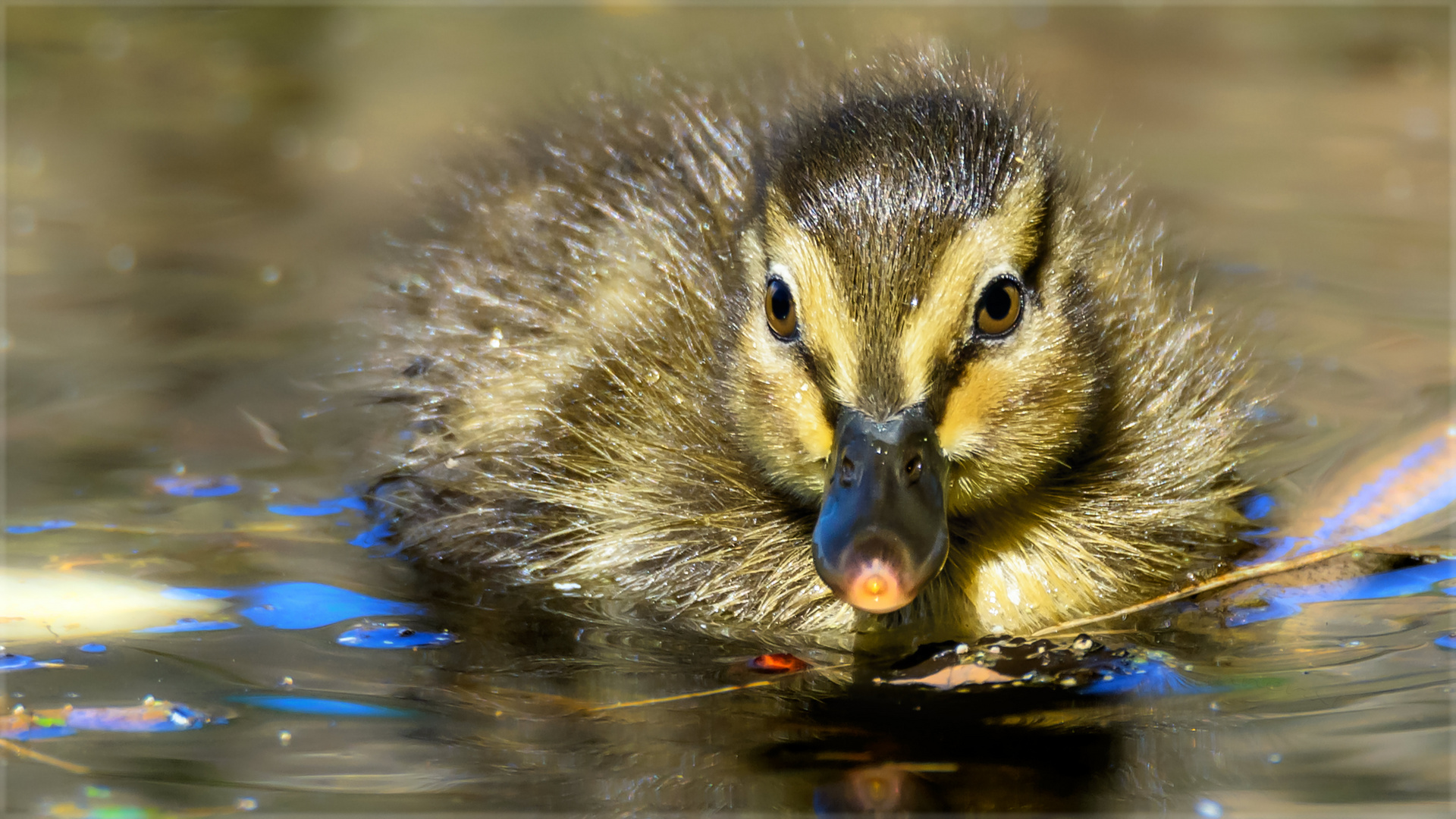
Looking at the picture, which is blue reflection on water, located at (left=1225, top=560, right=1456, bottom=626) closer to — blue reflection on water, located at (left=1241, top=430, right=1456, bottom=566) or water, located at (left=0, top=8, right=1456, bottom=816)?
water, located at (left=0, top=8, right=1456, bottom=816)

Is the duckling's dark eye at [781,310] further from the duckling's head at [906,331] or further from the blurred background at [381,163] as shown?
the blurred background at [381,163]

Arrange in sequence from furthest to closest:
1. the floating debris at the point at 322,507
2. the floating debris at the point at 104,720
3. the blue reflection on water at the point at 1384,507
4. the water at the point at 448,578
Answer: the floating debris at the point at 322,507, the blue reflection on water at the point at 1384,507, the floating debris at the point at 104,720, the water at the point at 448,578

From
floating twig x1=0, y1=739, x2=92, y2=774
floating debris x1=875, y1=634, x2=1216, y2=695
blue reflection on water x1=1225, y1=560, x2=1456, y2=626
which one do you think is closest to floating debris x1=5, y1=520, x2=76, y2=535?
floating twig x1=0, y1=739, x2=92, y2=774

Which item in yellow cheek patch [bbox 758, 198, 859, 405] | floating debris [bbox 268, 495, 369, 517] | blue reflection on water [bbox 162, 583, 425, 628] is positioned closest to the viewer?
yellow cheek patch [bbox 758, 198, 859, 405]

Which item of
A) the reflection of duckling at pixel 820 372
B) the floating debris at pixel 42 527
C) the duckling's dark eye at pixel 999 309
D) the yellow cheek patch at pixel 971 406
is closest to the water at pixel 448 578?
the floating debris at pixel 42 527

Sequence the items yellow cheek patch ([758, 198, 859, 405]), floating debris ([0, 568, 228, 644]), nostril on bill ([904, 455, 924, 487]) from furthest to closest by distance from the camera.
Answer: floating debris ([0, 568, 228, 644]) < yellow cheek patch ([758, 198, 859, 405]) < nostril on bill ([904, 455, 924, 487])

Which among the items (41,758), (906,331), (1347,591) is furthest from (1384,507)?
(41,758)
